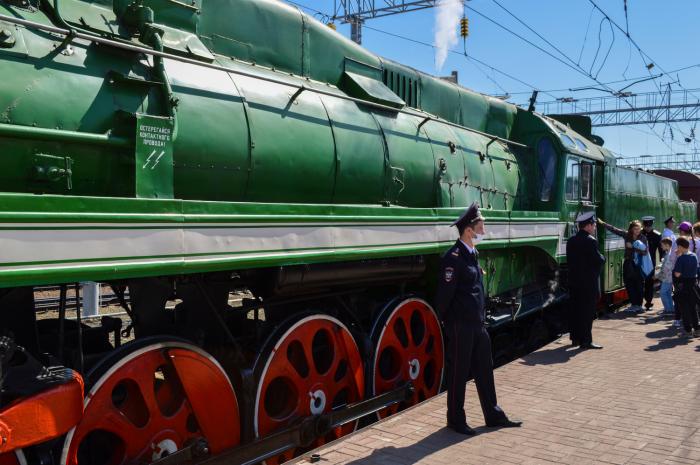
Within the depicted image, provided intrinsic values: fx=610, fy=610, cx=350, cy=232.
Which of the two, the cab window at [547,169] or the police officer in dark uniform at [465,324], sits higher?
the cab window at [547,169]

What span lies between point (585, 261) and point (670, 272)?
361cm

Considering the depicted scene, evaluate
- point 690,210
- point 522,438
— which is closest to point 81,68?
point 522,438

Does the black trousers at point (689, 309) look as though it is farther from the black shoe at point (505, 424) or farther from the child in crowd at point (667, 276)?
the black shoe at point (505, 424)

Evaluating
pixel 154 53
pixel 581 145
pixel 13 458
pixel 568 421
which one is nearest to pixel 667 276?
pixel 581 145

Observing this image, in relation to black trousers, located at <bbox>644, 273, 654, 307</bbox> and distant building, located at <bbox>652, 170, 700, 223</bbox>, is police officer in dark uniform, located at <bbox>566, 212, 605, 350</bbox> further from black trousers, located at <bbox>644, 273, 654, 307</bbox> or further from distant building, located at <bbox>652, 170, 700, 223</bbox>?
distant building, located at <bbox>652, 170, 700, 223</bbox>

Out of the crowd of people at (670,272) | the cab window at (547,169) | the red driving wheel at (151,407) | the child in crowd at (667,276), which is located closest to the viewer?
the red driving wheel at (151,407)

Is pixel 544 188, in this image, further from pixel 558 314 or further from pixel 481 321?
pixel 481 321

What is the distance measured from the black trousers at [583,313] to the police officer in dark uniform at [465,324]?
322 centimetres

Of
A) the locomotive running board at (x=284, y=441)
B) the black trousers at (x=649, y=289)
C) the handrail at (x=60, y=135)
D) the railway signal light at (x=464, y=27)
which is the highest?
the railway signal light at (x=464, y=27)

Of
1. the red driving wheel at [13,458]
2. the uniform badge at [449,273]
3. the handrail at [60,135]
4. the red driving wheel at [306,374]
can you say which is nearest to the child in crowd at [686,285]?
→ the uniform badge at [449,273]

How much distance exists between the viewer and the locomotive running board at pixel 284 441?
11.3 ft

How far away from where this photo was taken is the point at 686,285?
863cm

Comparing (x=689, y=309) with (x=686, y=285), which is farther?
(x=686, y=285)

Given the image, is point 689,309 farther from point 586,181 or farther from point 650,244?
point 650,244
